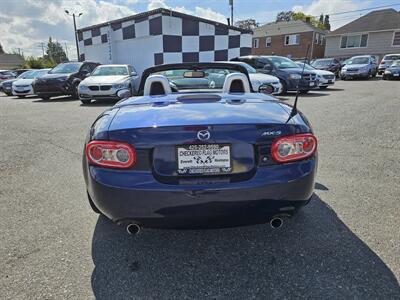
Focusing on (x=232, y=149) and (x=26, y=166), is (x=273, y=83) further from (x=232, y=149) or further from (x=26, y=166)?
(x=232, y=149)

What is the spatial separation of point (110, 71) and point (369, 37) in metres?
30.5

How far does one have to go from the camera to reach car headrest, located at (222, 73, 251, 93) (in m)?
2.72

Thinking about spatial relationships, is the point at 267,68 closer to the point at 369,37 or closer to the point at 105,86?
the point at 105,86

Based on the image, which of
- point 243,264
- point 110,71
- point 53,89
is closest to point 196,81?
point 243,264

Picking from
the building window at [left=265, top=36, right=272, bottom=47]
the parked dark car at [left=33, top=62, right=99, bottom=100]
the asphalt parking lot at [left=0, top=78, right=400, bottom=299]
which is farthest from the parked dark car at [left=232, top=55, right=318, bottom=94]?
the building window at [left=265, top=36, right=272, bottom=47]

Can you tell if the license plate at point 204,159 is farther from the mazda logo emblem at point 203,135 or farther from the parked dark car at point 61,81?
the parked dark car at point 61,81

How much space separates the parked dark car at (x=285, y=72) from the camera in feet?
34.4

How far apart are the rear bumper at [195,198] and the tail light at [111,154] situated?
4 centimetres

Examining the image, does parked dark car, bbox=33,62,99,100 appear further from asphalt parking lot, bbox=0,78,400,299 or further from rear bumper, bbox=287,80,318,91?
asphalt parking lot, bbox=0,78,400,299

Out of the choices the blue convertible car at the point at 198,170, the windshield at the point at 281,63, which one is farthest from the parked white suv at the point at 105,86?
the blue convertible car at the point at 198,170

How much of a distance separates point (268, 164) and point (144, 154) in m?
0.70

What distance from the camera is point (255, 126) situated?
5.57 feet

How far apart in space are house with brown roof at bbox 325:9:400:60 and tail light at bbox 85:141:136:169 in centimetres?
3533

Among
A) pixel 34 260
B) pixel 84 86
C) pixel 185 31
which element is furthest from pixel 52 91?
pixel 34 260
